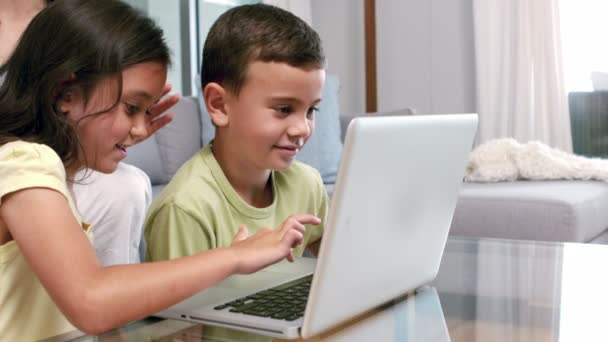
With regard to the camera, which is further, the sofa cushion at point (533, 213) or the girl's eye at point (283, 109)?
the sofa cushion at point (533, 213)

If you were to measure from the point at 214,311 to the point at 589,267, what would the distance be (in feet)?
1.80

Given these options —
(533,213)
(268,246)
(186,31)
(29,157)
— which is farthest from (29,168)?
(186,31)

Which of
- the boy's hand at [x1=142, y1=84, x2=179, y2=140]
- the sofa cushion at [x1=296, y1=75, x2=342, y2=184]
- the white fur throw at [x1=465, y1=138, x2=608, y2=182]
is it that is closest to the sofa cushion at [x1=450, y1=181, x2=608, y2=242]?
the white fur throw at [x1=465, y1=138, x2=608, y2=182]

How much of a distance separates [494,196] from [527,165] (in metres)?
0.50

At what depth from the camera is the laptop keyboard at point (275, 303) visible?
0.77 m

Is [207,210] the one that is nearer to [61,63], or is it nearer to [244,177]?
[244,177]

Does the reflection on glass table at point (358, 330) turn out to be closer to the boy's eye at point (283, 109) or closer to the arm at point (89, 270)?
the arm at point (89, 270)

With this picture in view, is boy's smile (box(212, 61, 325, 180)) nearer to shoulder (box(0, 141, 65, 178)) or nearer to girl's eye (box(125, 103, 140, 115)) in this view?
girl's eye (box(125, 103, 140, 115))

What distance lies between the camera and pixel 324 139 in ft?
10.6

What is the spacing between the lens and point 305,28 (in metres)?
1.23

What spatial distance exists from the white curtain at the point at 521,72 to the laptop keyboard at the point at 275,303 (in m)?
3.38

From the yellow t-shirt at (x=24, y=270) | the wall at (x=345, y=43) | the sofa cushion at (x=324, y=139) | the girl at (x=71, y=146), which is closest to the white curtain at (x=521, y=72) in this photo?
the wall at (x=345, y=43)

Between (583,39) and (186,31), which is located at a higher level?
(186,31)

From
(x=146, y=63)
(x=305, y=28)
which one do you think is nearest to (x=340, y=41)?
(x=305, y=28)
